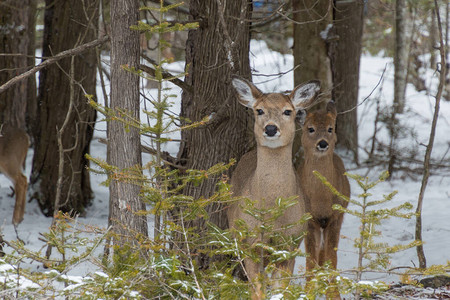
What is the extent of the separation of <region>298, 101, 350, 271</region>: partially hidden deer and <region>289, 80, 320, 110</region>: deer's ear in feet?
3.73

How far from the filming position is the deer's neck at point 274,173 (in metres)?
5.58

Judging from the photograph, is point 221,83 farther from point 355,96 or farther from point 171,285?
point 355,96

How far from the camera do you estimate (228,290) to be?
14.1 feet

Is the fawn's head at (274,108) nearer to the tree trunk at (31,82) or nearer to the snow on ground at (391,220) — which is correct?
the snow on ground at (391,220)

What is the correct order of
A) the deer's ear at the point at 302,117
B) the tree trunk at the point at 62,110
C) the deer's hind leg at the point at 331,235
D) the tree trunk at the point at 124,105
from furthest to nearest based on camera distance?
the tree trunk at the point at 62,110 < the deer's ear at the point at 302,117 < the deer's hind leg at the point at 331,235 < the tree trunk at the point at 124,105

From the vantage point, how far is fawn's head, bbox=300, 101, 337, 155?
696cm

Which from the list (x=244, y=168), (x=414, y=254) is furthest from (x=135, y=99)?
(x=414, y=254)

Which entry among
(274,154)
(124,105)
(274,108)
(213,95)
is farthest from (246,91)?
(124,105)

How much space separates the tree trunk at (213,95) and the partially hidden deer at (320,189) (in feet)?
2.30

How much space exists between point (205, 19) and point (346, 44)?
21.0ft

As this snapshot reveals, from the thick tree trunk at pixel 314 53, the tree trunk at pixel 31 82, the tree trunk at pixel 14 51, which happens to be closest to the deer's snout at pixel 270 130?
the thick tree trunk at pixel 314 53

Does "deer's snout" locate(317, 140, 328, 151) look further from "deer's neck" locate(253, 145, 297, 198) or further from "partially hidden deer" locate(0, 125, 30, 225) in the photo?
"partially hidden deer" locate(0, 125, 30, 225)

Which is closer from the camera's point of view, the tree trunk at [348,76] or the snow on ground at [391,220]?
the snow on ground at [391,220]

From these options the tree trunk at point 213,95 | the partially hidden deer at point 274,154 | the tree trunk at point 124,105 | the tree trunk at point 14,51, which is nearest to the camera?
the tree trunk at point 124,105
